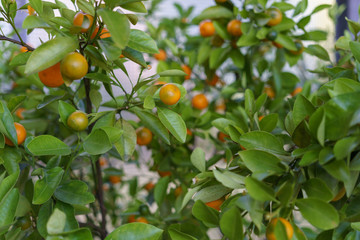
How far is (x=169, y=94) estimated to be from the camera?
48 cm

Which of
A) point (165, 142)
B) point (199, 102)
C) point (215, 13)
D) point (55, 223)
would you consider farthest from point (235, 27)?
point (55, 223)

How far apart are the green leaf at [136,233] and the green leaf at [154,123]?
0.15 m

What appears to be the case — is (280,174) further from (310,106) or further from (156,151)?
(156,151)

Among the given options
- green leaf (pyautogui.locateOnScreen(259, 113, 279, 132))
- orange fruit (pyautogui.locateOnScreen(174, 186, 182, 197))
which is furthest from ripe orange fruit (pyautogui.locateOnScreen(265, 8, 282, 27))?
orange fruit (pyautogui.locateOnScreen(174, 186, 182, 197))

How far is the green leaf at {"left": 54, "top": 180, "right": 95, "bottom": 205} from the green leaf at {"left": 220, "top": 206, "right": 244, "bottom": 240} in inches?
7.4

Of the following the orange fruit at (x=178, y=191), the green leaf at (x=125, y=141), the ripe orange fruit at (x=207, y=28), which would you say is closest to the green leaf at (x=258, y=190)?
the green leaf at (x=125, y=141)

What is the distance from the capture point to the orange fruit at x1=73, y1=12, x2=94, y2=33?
420 millimetres

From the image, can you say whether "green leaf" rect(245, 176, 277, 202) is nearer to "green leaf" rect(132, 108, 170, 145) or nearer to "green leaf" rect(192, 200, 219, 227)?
"green leaf" rect(192, 200, 219, 227)

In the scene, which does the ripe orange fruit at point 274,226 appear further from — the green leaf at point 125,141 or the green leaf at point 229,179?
the green leaf at point 125,141

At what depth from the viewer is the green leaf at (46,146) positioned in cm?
43

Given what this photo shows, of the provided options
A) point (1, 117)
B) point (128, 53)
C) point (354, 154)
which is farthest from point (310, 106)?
point (1, 117)

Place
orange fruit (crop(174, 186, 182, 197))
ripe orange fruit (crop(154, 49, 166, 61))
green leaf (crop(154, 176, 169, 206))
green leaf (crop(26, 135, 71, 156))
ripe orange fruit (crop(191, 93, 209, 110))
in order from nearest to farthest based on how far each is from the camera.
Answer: green leaf (crop(26, 135, 71, 156)) → green leaf (crop(154, 176, 169, 206)) → orange fruit (crop(174, 186, 182, 197)) → ripe orange fruit (crop(191, 93, 209, 110)) → ripe orange fruit (crop(154, 49, 166, 61))

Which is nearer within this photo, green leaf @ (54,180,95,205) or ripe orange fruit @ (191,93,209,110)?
green leaf @ (54,180,95,205)

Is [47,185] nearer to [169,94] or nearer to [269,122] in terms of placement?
[169,94]
